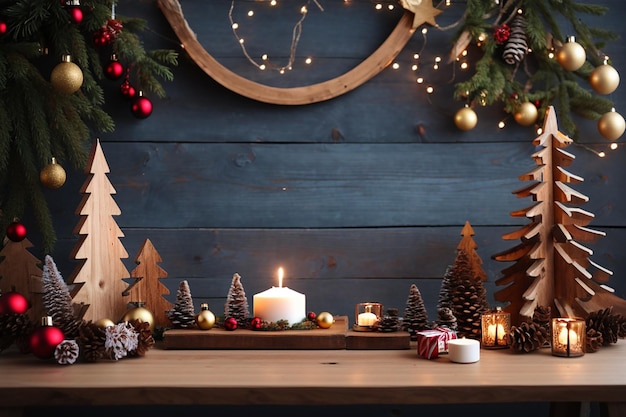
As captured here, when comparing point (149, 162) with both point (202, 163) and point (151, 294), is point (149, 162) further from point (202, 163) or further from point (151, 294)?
point (151, 294)

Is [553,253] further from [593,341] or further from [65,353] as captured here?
[65,353]

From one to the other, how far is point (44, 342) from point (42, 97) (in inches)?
23.0

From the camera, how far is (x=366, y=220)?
1.68 meters

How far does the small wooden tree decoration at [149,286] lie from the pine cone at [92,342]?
20cm

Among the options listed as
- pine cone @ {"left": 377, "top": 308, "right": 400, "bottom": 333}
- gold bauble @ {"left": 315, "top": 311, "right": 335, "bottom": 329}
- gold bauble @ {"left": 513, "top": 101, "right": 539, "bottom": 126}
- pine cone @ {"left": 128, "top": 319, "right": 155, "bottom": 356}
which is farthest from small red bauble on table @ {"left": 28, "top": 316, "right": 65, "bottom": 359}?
gold bauble @ {"left": 513, "top": 101, "right": 539, "bottom": 126}

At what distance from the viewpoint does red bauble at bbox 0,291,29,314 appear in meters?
1.36

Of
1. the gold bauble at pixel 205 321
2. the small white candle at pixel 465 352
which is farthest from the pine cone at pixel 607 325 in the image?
the gold bauble at pixel 205 321

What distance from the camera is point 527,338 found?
1.27 meters

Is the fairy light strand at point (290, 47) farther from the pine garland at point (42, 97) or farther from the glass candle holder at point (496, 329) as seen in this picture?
the glass candle holder at point (496, 329)

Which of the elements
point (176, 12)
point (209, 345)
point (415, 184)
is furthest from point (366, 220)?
point (176, 12)

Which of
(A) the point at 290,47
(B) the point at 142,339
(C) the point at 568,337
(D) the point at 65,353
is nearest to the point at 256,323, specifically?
(B) the point at 142,339

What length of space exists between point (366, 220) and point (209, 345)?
1.73ft

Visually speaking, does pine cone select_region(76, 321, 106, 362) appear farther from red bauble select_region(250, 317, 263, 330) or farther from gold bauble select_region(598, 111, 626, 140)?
gold bauble select_region(598, 111, 626, 140)

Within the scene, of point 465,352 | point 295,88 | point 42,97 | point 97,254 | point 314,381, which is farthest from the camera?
point 295,88
